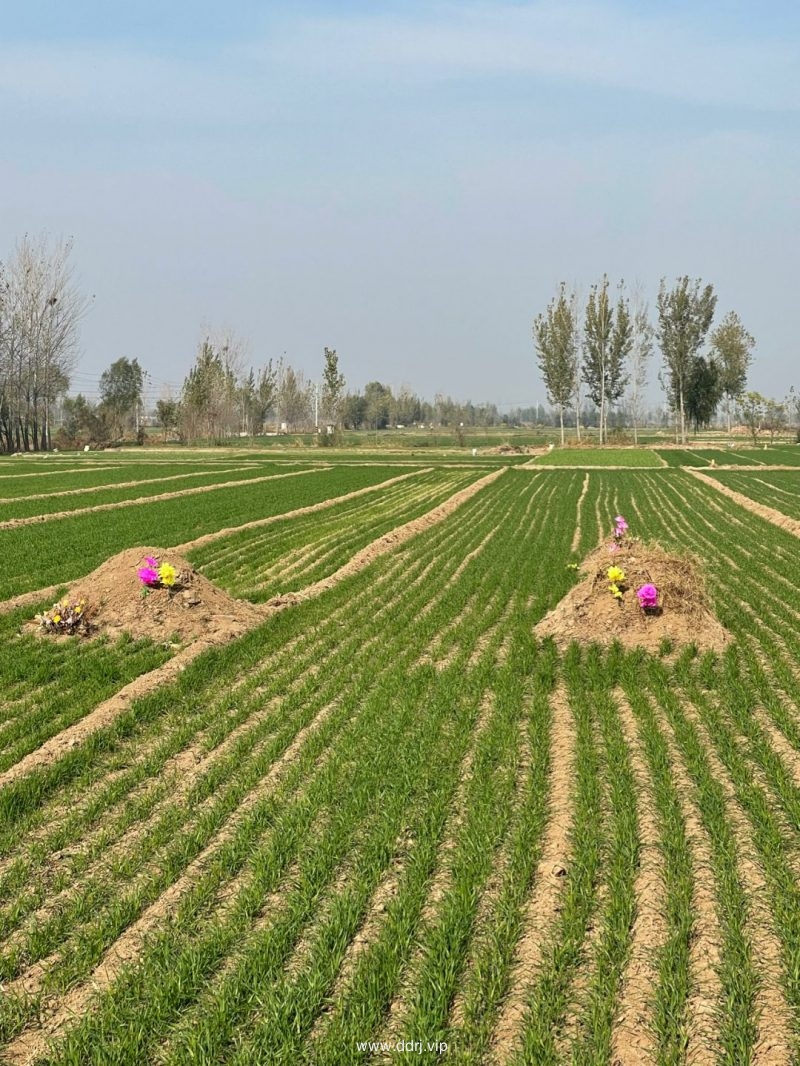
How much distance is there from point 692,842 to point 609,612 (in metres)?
5.48

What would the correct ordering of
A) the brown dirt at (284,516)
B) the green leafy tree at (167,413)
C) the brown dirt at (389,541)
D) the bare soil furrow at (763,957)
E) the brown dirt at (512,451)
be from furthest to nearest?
the green leafy tree at (167,413) → the brown dirt at (512,451) → the brown dirt at (284,516) → the brown dirt at (389,541) → the bare soil furrow at (763,957)

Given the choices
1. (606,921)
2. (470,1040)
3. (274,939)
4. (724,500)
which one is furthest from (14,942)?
(724,500)

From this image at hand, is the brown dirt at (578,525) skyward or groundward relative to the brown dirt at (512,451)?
groundward

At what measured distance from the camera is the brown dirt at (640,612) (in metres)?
10.0

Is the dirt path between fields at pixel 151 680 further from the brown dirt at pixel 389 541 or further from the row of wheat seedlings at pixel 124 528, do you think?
the row of wheat seedlings at pixel 124 528

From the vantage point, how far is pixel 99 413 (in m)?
80.4

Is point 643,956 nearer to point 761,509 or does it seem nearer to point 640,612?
point 640,612

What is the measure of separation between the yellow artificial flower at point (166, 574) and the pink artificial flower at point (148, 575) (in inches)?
2.7

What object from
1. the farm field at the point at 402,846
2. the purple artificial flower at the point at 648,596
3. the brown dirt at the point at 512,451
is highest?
the brown dirt at the point at 512,451

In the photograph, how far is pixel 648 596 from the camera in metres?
10.0

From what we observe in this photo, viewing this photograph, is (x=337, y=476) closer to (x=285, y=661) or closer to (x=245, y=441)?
(x=285, y=661)

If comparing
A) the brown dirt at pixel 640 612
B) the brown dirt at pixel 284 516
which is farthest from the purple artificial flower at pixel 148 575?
the brown dirt at pixel 284 516

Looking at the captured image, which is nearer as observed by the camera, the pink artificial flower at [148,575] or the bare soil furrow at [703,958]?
the bare soil furrow at [703,958]

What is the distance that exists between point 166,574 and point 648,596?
21.2 feet
